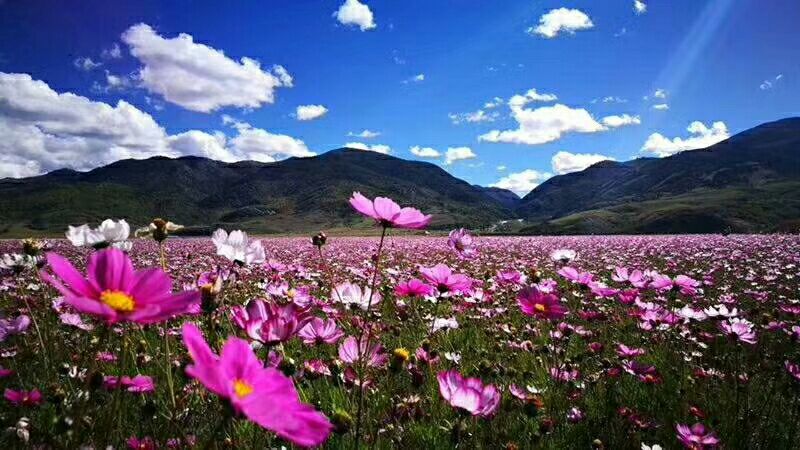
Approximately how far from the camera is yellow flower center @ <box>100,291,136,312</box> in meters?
1.05

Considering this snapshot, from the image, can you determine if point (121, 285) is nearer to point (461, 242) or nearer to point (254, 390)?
point (254, 390)

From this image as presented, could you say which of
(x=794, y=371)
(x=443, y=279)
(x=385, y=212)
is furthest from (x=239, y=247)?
(x=794, y=371)

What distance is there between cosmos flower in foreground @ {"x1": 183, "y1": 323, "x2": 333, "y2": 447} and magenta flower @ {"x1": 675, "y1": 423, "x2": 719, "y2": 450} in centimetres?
214

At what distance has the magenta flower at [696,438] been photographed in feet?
7.70

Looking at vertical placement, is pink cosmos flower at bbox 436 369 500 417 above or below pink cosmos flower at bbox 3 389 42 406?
above

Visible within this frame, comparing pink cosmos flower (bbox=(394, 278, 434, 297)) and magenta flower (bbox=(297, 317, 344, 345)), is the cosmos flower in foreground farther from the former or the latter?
pink cosmos flower (bbox=(394, 278, 434, 297))

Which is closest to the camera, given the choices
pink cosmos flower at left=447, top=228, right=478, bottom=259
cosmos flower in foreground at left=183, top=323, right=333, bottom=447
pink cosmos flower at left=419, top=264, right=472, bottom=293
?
cosmos flower in foreground at left=183, top=323, right=333, bottom=447

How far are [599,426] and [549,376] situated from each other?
25.4 inches

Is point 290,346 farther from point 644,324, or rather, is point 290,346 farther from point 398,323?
point 644,324

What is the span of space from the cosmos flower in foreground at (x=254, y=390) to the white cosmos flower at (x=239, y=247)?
1.24 m

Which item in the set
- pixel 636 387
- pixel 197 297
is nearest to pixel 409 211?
pixel 197 297

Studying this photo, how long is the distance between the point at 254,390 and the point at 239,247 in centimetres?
135

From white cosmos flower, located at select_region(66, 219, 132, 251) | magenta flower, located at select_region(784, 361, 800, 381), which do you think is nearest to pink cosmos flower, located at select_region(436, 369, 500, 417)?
white cosmos flower, located at select_region(66, 219, 132, 251)

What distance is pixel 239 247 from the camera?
2252mm
